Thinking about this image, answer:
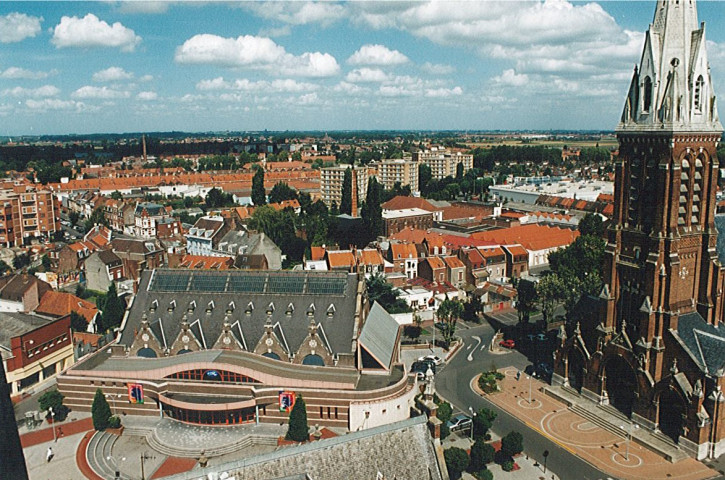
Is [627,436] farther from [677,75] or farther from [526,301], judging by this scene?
[526,301]

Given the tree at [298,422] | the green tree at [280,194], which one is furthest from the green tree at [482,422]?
the green tree at [280,194]

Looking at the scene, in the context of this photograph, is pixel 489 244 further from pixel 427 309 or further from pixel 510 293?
pixel 427 309

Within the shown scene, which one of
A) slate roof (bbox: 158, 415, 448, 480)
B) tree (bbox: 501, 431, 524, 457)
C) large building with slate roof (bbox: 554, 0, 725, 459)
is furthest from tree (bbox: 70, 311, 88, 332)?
large building with slate roof (bbox: 554, 0, 725, 459)

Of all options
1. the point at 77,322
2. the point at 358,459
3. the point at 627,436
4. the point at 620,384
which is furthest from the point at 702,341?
the point at 77,322

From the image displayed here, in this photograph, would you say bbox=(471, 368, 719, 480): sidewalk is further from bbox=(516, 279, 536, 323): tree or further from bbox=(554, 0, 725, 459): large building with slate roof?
bbox=(516, 279, 536, 323): tree

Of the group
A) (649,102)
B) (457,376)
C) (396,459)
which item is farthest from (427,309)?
(396,459)
